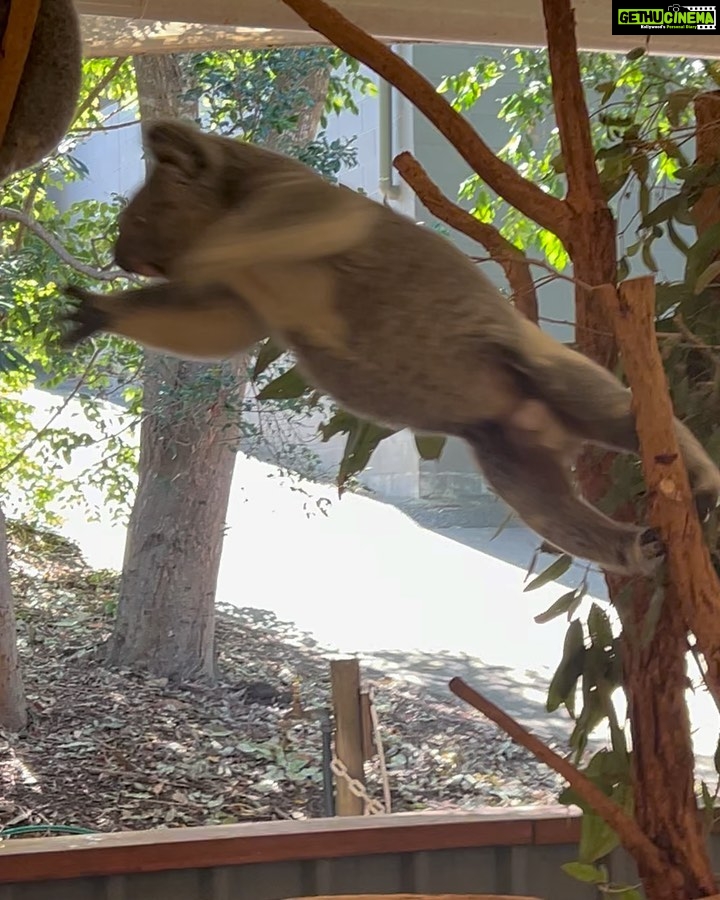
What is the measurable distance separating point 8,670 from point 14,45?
1.95 m

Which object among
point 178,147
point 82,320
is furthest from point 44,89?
point 82,320

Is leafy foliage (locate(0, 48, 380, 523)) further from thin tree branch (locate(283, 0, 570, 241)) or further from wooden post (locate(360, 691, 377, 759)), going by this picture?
thin tree branch (locate(283, 0, 570, 241))

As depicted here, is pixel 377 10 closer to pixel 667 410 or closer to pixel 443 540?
pixel 667 410

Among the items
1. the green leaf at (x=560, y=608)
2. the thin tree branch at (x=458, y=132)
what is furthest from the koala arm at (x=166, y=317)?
the green leaf at (x=560, y=608)

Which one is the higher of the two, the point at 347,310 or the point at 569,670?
the point at 347,310

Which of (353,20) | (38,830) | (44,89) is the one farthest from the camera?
(38,830)

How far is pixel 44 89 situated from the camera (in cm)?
94

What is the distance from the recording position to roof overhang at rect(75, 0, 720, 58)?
4.14 feet

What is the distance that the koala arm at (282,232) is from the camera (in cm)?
72

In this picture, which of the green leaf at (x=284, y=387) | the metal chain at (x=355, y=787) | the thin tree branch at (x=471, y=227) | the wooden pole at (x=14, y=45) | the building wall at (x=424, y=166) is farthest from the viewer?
the building wall at (x=424, y=166)

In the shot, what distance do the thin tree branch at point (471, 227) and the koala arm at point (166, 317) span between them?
23 centimetres

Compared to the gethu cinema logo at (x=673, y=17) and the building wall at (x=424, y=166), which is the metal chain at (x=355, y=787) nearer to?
the building wall at (x=424, y=166)

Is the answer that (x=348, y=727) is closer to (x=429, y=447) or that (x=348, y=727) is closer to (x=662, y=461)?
(x=429, y=447)

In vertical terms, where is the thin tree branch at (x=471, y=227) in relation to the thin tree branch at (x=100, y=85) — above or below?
below
